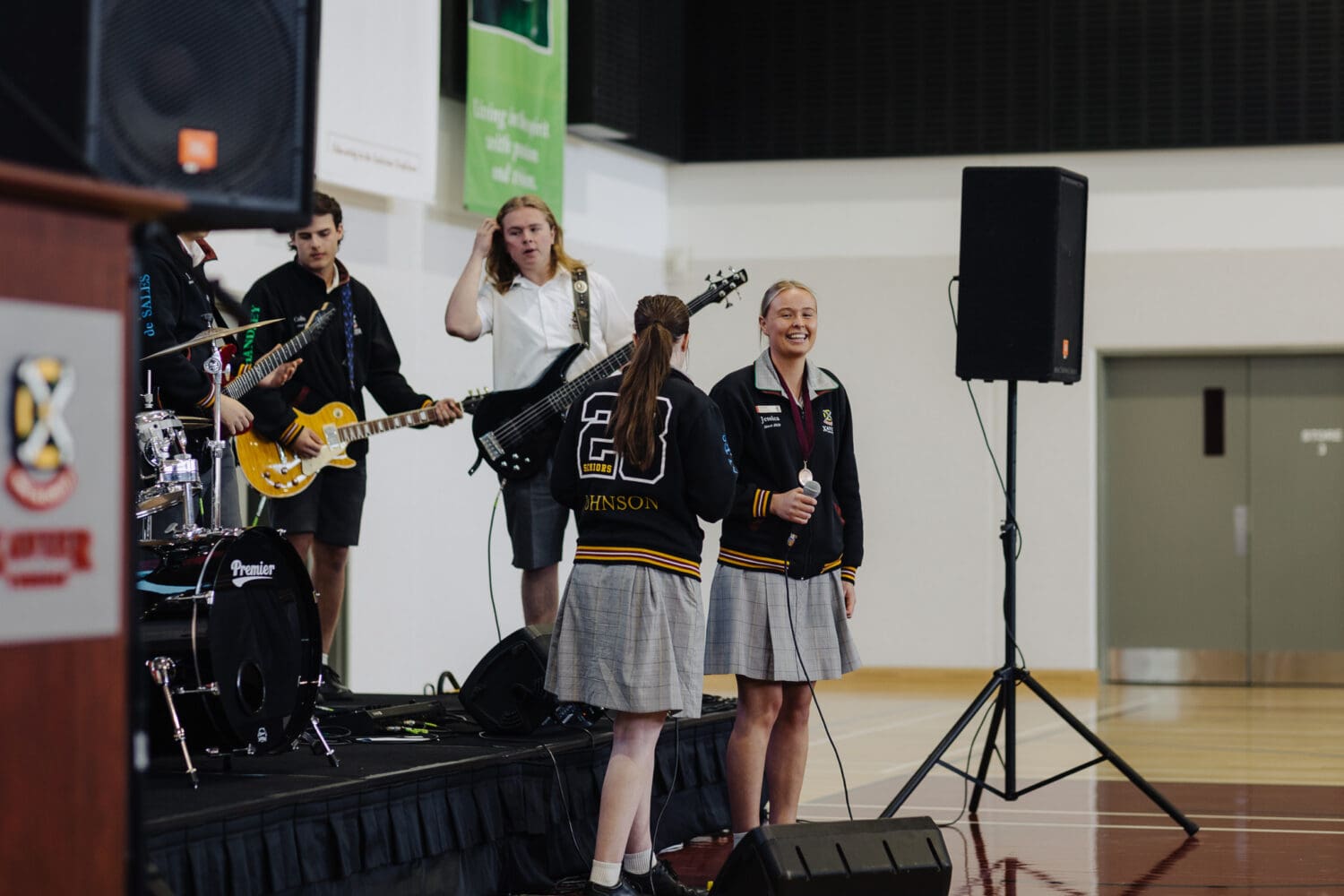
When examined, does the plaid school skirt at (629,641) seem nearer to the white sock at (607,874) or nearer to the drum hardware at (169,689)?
the white sock at (607,874)

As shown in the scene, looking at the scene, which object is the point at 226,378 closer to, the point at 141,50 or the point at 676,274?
the point at 141,50

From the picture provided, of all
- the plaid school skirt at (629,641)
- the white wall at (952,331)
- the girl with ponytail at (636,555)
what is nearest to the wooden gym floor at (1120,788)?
the white wall at (952,331)

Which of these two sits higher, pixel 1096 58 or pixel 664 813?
pixel 1096 58

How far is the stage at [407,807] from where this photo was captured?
11.3 feet

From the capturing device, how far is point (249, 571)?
389cm

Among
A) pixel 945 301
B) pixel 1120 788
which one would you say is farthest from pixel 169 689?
→ pixel 945 301

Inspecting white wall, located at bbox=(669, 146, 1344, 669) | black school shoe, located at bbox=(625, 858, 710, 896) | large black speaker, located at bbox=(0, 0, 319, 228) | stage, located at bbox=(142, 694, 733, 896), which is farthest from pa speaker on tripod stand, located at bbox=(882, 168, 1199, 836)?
white wall, located at bbox=(669, 146, 1344, 669)

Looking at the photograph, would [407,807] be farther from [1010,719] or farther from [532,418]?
[1010,719]

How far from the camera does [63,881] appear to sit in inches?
65.2

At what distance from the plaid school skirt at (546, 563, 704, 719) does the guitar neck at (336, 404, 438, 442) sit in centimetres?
151

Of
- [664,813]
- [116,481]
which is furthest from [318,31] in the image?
[664,813]

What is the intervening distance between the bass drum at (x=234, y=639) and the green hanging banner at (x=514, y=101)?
5078 mm

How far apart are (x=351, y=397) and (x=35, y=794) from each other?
3.90 metres

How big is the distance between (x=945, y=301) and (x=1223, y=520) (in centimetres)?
225
